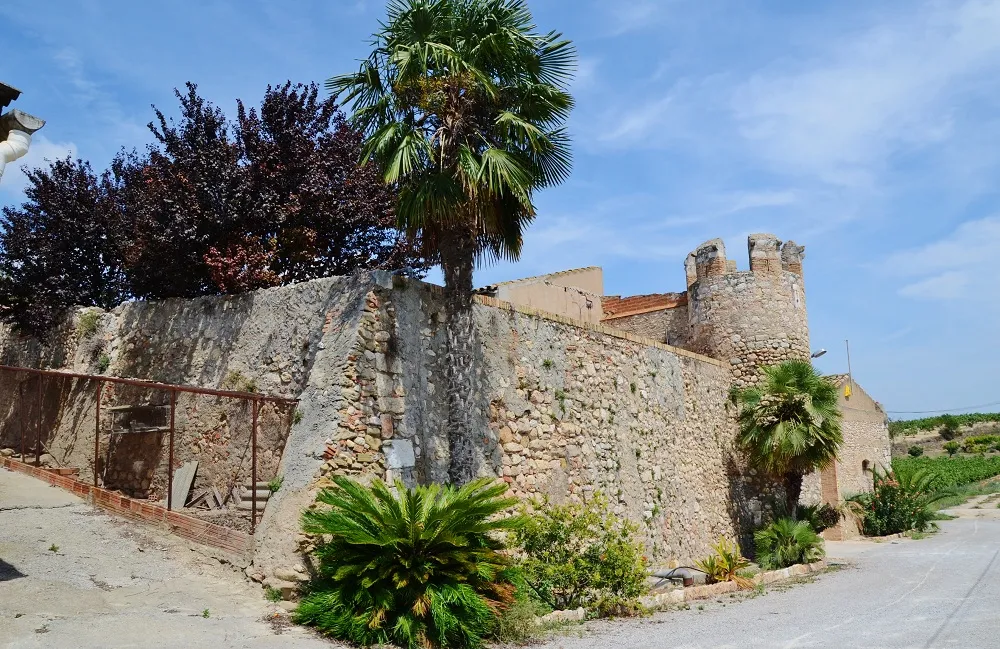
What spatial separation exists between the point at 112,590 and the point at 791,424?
1541cm

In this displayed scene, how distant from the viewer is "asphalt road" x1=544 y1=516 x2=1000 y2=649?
30.0ft

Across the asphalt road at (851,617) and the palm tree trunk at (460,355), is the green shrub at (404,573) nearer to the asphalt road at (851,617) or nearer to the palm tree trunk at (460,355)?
the asphalt road at (851,617)

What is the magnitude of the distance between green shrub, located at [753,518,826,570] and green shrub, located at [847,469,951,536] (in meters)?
7.53

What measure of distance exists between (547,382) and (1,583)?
334 inches

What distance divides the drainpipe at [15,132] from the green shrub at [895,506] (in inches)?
955

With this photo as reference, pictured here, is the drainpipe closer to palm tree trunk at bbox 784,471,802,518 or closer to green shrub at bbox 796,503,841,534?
palm tree trunk at bbox 784,471,802,518

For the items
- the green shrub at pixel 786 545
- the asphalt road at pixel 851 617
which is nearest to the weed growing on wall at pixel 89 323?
the asphalt road at pixel 851 617

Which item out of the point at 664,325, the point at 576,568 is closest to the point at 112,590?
the point at 576,568

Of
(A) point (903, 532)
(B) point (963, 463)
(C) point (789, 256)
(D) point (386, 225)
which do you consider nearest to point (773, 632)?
(D) point (386, 225)

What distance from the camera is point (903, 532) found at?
25266mm

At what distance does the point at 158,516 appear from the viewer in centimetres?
1111

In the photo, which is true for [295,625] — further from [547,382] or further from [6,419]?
[6,419]

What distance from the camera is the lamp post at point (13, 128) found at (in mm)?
8798

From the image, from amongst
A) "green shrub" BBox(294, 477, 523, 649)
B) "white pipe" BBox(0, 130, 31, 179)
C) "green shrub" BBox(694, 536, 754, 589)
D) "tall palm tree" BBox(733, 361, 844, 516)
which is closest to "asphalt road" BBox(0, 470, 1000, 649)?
"green shrub" BBox(294, 477, 523, 649)
